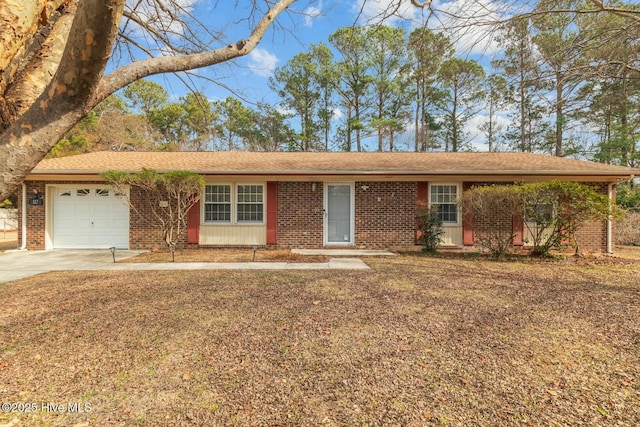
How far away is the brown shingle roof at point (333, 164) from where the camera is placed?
9.41 meters

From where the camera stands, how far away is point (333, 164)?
10578 millimetres

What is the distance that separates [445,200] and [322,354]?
8.49 m

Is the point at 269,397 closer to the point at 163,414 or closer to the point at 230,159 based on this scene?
the point at 163,414

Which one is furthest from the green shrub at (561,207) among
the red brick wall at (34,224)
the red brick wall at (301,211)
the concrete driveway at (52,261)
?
the red brick wall at (34,224)

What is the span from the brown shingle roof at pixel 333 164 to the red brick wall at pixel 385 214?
0.68 m

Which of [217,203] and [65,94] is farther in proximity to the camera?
[217,203]

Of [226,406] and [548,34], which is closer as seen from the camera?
[226,406]

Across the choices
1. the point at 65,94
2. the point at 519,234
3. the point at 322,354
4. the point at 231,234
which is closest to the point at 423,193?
the point at 519,234

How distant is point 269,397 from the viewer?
88.0 inches

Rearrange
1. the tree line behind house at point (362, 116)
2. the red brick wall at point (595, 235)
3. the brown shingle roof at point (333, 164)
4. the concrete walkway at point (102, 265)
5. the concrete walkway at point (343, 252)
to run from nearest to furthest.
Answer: the concrete walkway at point (102, 265) → the concrete walkway at point (343, 252) → the brown shingle roof at point (333, 164) → the red brick wall at point (595, 235) → the tree line behind house at point (362, 116)

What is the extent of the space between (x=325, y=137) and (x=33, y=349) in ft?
77.5

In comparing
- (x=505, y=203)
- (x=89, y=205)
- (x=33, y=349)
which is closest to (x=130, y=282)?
(x=33, y=349)

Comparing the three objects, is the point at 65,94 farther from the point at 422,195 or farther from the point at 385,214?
the point at 422,195

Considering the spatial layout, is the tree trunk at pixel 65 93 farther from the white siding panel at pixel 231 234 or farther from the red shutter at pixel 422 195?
the red shutter at pixel 422 195
